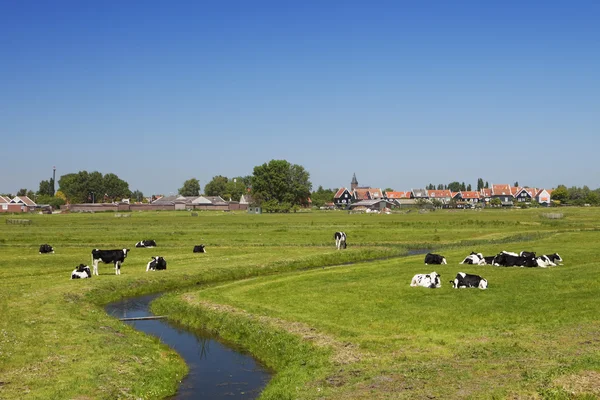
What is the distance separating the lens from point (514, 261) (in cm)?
3447

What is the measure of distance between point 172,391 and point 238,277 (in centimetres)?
2246

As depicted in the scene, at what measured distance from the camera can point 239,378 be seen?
17953mm

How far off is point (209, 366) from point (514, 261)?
2245 centimetres

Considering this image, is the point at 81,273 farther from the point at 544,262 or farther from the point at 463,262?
the point at 544,262

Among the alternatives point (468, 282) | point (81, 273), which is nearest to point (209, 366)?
point (468, 282)

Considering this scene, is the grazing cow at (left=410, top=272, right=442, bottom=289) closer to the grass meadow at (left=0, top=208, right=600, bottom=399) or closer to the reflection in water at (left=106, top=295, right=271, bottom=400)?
the grass meadow at (left=0, top=208, right=600, bottom=399)

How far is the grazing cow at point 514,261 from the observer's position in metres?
34.0

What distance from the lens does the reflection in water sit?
16719 millimetres

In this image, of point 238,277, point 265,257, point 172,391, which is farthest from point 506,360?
point 265,257

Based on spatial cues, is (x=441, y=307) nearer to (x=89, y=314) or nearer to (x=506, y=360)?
(x=506, y=360)

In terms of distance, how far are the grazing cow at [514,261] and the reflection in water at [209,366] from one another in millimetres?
19988

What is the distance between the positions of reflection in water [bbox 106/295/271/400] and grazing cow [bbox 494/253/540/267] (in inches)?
787

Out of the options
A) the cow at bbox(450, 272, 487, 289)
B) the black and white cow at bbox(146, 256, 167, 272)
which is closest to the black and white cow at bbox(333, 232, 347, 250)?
the black and white cow at bbox(146, 256, 167, 272)

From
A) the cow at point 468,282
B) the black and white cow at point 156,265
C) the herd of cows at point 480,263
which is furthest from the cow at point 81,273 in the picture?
the cow at point 468,282
